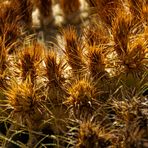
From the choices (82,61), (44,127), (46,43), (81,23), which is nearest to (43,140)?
(44,127)

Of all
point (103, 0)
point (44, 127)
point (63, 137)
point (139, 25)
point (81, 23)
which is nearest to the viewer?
point (63, 137)

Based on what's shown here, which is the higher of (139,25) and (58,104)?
(139,25)

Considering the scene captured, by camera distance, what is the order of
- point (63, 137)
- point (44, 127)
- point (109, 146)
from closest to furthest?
point (109, 146) < point (63, 137) < point (44, 127)

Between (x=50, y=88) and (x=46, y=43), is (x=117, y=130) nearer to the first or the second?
(x=50, y=88)

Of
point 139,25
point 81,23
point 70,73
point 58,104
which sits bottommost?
point 58,104

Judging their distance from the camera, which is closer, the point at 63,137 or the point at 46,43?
the point at 63,137

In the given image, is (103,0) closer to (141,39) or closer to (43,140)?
(141,39)

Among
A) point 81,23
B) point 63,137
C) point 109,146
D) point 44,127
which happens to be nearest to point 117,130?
point 109,146
